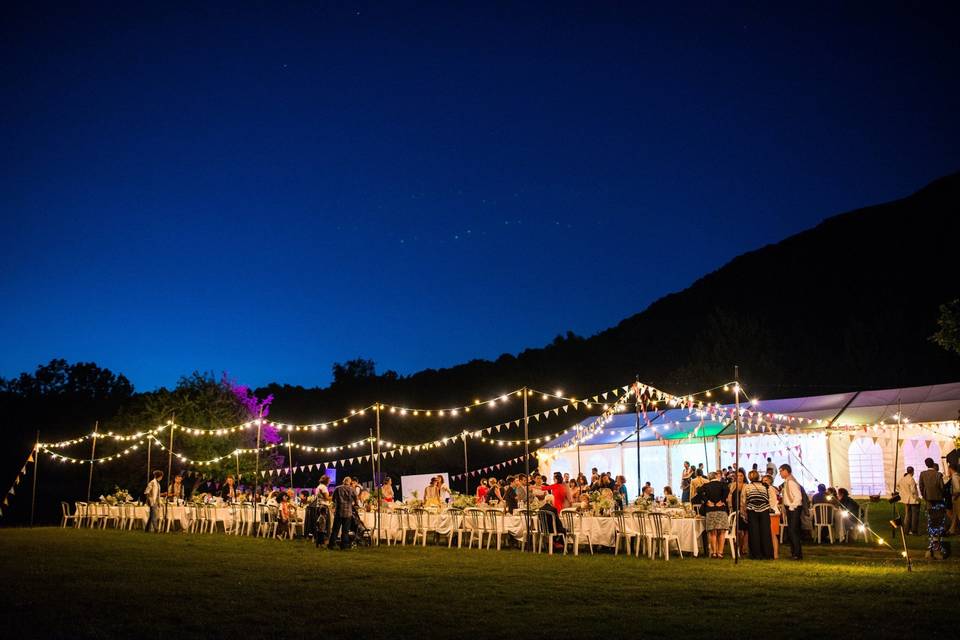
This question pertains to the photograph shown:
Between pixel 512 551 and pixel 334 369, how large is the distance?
234ft

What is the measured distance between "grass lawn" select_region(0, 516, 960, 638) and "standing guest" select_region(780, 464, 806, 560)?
249mm

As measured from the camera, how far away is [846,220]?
95.9 m

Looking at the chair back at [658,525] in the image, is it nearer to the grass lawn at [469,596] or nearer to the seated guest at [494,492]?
the grass lawn at [469,596]

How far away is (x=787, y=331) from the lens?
2648 inches

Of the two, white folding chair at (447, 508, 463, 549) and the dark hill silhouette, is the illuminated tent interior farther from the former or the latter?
the dark hill silhouette

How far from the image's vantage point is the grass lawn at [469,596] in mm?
6992

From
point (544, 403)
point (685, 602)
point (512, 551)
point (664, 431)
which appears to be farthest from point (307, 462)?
point (685, 602)

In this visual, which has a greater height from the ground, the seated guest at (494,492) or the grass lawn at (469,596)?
the seated guest at (494,492)

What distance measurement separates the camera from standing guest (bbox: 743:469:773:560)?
1248 centimetres

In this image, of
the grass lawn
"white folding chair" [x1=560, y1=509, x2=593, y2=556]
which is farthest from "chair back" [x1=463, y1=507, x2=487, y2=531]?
the grass lawn

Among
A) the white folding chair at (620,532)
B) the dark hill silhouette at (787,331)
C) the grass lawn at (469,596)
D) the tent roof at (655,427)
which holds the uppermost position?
the dark hill silhouette at (787,331)

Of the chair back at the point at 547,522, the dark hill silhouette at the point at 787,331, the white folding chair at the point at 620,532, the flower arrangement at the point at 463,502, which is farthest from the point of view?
the dark hill silhouette at the point at 787,331

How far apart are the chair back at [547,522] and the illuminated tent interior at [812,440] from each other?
299 inches

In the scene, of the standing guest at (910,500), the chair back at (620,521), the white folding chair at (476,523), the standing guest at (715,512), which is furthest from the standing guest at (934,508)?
the white folding chair at (476,523)
